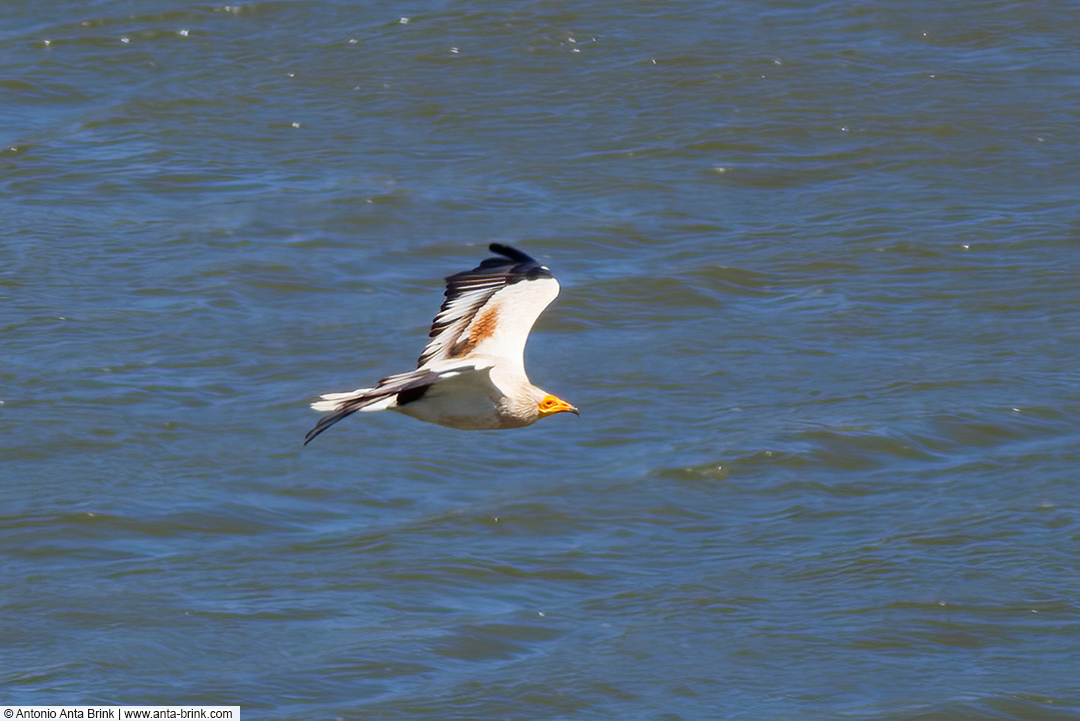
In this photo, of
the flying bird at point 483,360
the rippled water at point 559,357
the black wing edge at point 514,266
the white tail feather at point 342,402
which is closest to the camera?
the white tail feather at point 342,402

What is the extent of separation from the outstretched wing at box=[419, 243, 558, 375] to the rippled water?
223 cm

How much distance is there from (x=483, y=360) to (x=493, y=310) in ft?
3.07

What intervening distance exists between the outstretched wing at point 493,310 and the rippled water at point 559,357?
2.23 metres

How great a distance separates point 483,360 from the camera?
8188 millimetres

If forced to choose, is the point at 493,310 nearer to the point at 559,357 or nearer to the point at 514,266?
the point at 514,266

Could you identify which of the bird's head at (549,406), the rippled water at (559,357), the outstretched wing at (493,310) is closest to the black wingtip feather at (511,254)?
the outstretched wing at (493,310)

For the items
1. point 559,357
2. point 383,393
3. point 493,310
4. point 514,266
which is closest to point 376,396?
point 383,393

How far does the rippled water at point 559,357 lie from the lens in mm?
10664

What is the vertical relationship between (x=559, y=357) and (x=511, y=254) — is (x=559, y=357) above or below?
below

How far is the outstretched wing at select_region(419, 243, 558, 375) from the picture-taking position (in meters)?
8.91

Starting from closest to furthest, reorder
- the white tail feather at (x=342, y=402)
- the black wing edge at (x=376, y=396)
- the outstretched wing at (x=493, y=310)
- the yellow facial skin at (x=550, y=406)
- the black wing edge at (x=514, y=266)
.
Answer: the black wing edge at (x=376, y=396)
the white tail feather at (x=342, y=402)
the yellow facial skin at (x=550, y=406)
the outstretched wing at (x=493, y=310)
the black wing edge at (x=514, y=266)

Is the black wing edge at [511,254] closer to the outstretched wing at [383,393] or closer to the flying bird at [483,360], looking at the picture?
the flying bird at [483,360]

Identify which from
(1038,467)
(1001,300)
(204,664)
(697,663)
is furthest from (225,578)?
(1001,300)

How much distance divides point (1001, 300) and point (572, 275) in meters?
3.15
